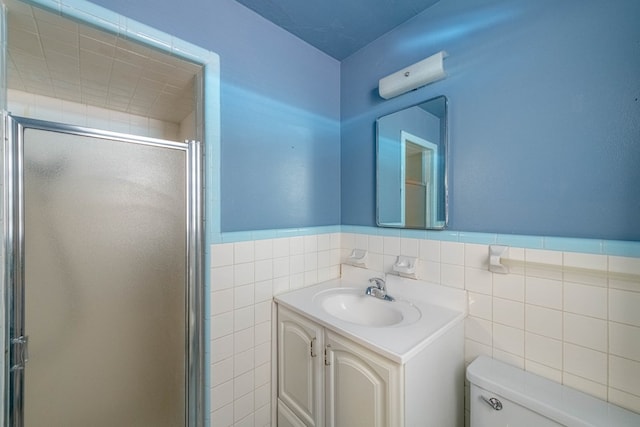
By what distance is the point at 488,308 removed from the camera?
1.15 metres

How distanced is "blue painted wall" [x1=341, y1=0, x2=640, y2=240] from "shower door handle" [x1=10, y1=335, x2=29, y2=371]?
1822 mm

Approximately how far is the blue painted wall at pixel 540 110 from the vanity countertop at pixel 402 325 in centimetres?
39

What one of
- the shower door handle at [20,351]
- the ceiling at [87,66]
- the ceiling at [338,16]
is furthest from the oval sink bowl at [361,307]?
the ceiling at [338,16]

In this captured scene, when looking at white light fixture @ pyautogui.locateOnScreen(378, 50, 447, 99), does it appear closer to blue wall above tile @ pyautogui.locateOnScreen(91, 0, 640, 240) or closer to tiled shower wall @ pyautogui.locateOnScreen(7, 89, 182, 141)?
blue wall above tile @ pyautogui.locateOnScreen(91, 0, 640, 240)

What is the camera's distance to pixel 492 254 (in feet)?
3.66

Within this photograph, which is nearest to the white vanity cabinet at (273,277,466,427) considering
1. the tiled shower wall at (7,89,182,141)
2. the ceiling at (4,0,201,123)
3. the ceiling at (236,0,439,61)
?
the ceiling at (4,0,201,123)

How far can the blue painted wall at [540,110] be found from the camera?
2.85 ft

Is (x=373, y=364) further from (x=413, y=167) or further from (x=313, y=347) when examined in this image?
(x=413, y=167)

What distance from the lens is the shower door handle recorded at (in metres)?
0.86

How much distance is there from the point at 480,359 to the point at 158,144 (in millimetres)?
1762

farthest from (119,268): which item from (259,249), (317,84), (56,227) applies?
(317,84)

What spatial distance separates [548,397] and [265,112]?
1.79 m

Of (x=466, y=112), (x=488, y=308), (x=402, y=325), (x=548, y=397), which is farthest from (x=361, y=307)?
(x=466, y=112)

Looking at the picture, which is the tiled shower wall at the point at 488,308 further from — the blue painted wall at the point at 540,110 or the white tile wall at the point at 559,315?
the blue painted wall at the point at 540,110
